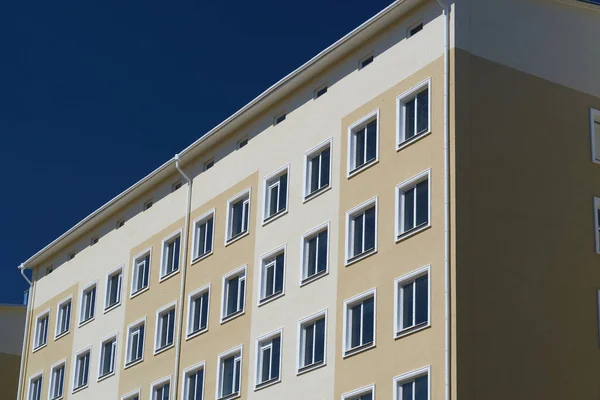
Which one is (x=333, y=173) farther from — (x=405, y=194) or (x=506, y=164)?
(x=506, y=164)

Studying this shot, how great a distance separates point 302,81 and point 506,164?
30.5 feet

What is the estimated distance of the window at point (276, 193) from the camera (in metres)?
42.4

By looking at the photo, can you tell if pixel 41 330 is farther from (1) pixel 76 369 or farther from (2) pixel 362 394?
(2) pixel 362 394

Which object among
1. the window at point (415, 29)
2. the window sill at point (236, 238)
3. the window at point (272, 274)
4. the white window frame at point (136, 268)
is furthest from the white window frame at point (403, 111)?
the white window frame at point (136, 268)

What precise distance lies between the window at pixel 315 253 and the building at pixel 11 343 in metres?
28.0

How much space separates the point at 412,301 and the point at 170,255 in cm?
1574

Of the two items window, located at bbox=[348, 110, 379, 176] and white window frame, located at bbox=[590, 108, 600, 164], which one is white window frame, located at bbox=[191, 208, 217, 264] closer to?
window, located at bbox=[348, 110, 379, 176]

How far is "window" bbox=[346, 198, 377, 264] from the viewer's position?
37531 mm

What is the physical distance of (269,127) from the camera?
44125mm

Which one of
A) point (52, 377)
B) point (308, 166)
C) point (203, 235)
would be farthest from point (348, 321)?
point (52, 377)

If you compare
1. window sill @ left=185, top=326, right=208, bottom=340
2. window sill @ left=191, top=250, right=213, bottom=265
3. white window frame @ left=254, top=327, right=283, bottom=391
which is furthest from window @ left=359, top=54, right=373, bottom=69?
window sill @ left=185, top=326, right=208, bottom=340

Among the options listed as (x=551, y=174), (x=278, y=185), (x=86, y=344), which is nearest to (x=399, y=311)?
(x=551, y=174)

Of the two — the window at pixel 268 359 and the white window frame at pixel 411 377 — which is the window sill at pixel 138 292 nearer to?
the window at pixel 268 359

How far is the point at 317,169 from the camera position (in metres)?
41.1
